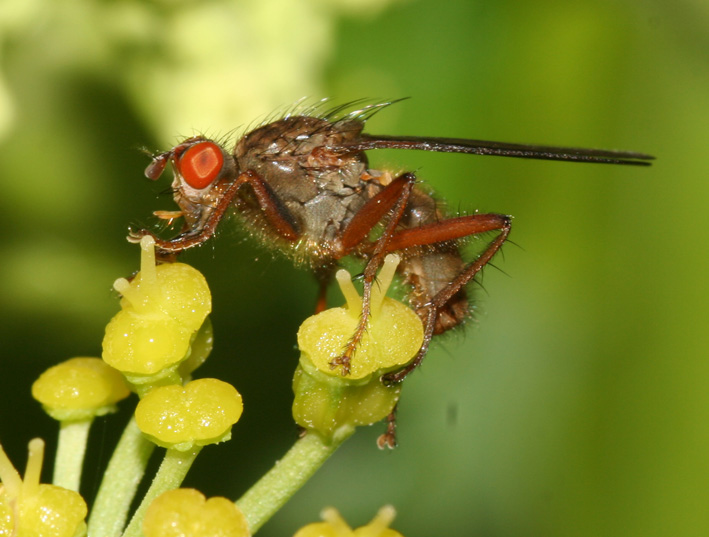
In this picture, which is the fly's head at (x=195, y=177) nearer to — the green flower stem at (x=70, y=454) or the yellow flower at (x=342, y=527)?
the green flower stem at (x=70, y=454)

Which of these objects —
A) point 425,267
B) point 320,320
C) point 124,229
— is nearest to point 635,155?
point 425,267

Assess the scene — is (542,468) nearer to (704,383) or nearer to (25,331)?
(704,383)

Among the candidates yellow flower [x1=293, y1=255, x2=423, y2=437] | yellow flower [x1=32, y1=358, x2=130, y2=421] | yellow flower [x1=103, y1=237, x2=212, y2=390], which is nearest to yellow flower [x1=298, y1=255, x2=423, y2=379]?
yellow flower [x1=293, y1=255, x2=423, y2=437]

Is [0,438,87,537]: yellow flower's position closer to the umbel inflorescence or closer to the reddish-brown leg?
the umbel inflorescence

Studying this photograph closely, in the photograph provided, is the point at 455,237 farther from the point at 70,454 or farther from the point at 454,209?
the point at 70,454

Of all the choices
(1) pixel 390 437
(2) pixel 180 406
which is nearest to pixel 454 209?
(1) pixel 390 437

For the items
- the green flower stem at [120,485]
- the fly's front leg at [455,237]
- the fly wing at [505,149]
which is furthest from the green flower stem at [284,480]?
the fly wing at [505,149]
